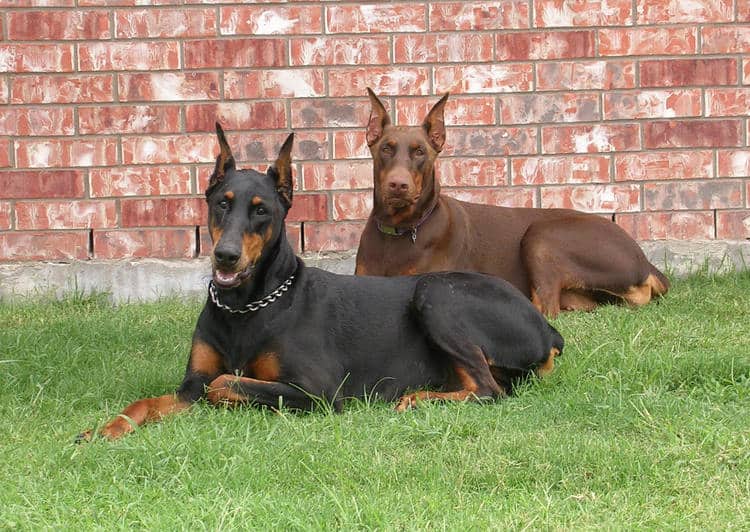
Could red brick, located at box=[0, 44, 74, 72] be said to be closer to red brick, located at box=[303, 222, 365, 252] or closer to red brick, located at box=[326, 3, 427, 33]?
red brick, located at box=[326, 3, 427, 33]

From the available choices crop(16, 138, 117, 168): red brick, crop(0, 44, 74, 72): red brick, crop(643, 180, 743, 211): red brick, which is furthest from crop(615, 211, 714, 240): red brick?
crop(0, 44, 74, 72): red brick

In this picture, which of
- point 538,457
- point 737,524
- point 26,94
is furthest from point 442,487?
point 26,94

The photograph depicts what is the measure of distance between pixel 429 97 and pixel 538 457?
4.48m

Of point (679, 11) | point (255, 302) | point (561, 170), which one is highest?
point (679, 11)

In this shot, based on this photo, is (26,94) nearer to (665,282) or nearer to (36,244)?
(36,244)

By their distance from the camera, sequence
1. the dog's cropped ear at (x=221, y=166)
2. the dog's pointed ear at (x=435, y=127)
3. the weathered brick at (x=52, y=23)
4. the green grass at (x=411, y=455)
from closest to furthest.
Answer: the green grass at (x=411, y=455)
the dog's cropped ear at (x=221, y=166)
the dog's pointed ear at (x=435, y=127)
the weathered brick at (x=52, y=23)

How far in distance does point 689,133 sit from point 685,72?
45 cm

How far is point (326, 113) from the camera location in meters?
8.06

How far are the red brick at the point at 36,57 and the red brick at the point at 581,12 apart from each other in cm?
347

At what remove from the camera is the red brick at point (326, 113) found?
26.4ft

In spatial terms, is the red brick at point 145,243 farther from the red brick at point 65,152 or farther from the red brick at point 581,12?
the red brick at point 581,12

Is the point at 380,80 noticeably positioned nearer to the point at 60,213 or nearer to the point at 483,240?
the point at 483,240

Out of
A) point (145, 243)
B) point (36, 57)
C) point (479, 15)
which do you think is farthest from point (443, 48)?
point (36, 57)

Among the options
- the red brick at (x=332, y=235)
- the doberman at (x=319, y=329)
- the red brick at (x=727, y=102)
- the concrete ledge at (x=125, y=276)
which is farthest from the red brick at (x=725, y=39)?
the doberman at (x=319, y=329)
